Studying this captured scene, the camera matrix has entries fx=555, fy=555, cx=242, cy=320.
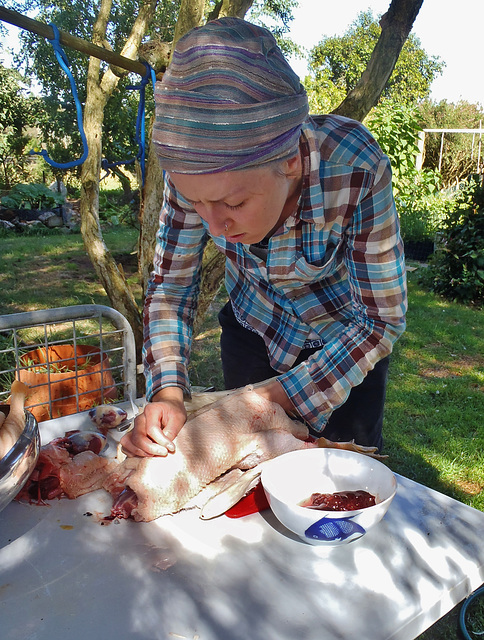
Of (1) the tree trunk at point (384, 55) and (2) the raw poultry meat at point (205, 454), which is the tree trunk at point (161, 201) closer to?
(1) the tree trunk at point (384, 55)

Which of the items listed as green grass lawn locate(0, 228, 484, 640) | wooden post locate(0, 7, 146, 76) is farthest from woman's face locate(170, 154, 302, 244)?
green grass lawn locate(0, 228, 484, 640)

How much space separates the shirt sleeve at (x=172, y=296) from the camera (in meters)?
1.63

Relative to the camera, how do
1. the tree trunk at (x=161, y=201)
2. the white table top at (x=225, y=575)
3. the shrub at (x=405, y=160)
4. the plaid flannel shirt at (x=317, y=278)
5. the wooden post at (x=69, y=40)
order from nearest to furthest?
1. the white table top at (x=225, y=575)
2. the plaid flannel shirt at (x=317, y=278)
3. the wooden post at (x=69, y=40)
4. the tree trunk at (x=161, y=201)
5. the shrub at (x=405, y=160)

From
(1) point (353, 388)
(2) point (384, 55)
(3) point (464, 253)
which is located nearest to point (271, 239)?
(1) point (353, 388)

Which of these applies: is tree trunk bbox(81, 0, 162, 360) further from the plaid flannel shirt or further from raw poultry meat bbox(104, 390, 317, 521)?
raw poultry meat bbox(104, 390, 317, 521)

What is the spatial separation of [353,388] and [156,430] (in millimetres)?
717

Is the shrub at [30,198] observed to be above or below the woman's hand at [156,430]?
above

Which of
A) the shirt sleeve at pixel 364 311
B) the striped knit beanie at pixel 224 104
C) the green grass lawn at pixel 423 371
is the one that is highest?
the striped knit beanie at pixel 224 104

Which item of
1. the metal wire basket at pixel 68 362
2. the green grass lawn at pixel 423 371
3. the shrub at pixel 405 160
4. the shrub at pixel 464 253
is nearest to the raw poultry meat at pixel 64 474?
the metal wire basket at pixel 68 362

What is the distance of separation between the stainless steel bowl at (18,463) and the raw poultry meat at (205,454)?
0.21 m

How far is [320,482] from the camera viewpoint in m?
1.34

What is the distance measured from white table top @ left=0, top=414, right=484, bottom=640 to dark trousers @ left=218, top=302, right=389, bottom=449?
504 millimetres

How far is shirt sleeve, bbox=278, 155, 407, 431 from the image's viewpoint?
143 cm

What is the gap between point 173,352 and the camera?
167 cm
